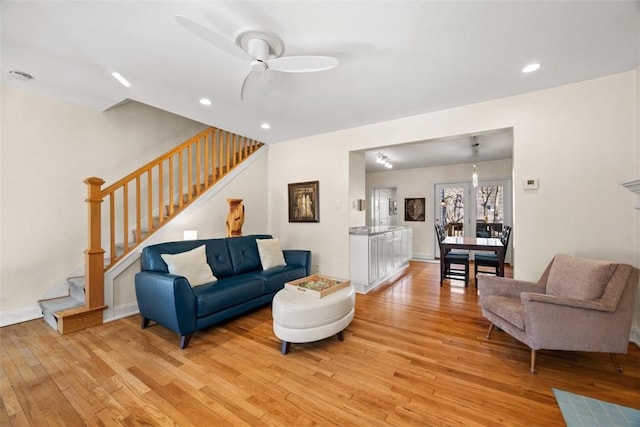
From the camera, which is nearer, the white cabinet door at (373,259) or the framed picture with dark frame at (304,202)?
the white cabinet door at (373,259)

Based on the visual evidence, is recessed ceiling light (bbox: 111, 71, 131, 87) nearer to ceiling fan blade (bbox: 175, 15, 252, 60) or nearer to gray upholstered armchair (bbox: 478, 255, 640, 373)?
ceiling fan blade (bbox: 175, 15, 252, 60)

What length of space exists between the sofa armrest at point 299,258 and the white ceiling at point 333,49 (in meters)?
2.09

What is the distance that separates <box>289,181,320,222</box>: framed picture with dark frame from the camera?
4.40 meters

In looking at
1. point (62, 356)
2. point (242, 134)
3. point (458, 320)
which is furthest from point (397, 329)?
point (242, 134)

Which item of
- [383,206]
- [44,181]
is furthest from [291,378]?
[383,206]

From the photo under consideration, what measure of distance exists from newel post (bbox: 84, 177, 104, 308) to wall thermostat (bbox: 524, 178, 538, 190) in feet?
15.7

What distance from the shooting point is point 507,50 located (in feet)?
6.82

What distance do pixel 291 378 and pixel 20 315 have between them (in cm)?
333

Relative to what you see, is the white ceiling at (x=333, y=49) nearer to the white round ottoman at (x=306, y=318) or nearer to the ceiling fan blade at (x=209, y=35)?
the ceiling fan blade at (x=209, y=35)

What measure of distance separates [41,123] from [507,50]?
5030 mm

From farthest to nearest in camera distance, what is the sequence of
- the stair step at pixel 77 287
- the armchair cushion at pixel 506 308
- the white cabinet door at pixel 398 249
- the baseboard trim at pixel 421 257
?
the baseboard trim at pixel 421 257
the white cabinet door at pixel 398 249
the stair step at pixel 77 287
the armchair cushion at pixel 506 308

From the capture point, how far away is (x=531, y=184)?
2.81 meters

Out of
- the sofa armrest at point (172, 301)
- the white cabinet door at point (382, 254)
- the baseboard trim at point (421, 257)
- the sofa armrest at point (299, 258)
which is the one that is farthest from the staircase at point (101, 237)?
the baseboard trim at point (421, 257)

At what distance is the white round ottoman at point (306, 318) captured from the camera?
2.21 m
